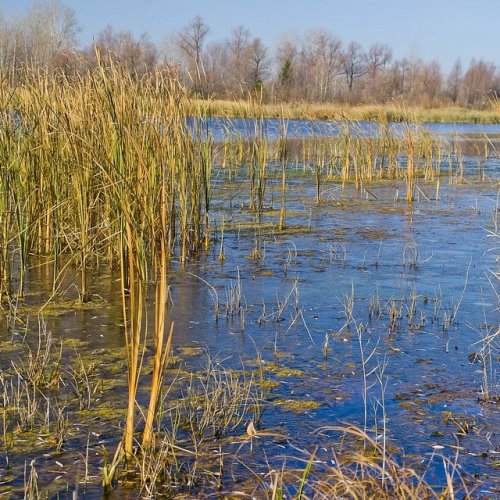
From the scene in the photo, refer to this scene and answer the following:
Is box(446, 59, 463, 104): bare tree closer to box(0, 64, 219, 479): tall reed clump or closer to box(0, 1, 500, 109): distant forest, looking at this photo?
box(0, 1, 500, 109): distant forest

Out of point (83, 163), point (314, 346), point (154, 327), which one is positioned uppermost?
point (83, 163)

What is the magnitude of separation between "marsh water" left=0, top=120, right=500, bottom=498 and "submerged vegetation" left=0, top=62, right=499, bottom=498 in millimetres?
19

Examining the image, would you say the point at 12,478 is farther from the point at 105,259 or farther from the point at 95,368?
the point at 105,259

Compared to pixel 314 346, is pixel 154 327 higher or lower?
higher

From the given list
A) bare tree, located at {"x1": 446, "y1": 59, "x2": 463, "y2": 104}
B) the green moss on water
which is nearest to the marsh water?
the green moss on water

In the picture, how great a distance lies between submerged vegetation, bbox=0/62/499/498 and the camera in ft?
8.71

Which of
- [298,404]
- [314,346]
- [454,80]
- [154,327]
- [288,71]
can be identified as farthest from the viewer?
[454,80]

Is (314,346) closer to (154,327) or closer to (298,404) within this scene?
(298,404)

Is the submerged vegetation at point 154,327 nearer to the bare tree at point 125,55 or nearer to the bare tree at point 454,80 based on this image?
the bare tree at point 125,55

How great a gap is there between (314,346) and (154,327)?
1259 mm

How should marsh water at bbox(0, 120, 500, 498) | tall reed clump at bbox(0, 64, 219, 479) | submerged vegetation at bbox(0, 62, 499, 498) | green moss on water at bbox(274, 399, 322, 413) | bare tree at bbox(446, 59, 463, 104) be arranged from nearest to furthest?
submerged vegetation at bbox(0, 62, 499, 498)
marsh water at bbox(0, 120, 500, 498)
green moss on water at bbox(274, 399, 322, 413)
tall reed clump at bbox(0, 64, 219, 479)
bare tree at bbox(446, 59, 463, 104)

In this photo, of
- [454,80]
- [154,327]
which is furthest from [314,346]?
[454,80]

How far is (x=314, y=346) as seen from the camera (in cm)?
429

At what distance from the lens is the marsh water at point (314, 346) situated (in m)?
2.91
